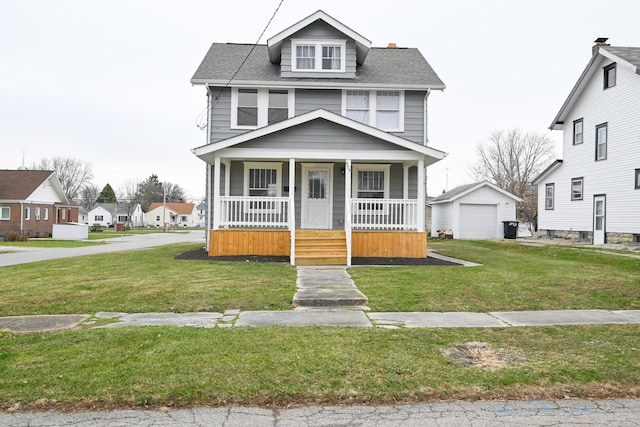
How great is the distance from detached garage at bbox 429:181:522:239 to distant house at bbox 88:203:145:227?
6271 cm

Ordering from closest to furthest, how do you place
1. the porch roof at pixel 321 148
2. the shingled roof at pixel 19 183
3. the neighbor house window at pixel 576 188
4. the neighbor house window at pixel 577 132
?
1. the porch roof at pixel 321 148
2. the neighbor house window at pixel 576 188
3. the neighbor house window at pixel 577 132
4. the shingled roof at pixel 19 183

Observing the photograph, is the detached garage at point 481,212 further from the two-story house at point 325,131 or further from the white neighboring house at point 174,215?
the white neighboring house at point 174,215

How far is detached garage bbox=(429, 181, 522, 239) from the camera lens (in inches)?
1123

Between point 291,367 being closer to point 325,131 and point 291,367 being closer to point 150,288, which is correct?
point 150,288

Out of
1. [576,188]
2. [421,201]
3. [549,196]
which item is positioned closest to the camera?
[421,201]

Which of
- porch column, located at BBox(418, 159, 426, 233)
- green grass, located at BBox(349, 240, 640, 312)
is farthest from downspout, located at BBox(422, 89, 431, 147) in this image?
green grass, located at BBox(349, 240, 640, 312)

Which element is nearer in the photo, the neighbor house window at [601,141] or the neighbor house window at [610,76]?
the neighbor house window at [610,76]

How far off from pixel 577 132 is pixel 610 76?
325 centimetres

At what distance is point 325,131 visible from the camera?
13.8 meters

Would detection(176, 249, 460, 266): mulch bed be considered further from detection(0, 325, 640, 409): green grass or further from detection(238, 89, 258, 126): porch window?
detection(0, 325, 640, 409): green grass

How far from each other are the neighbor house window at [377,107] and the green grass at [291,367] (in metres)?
11.6

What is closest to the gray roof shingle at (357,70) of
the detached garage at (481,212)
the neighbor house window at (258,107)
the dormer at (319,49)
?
the dormer at (319,49)

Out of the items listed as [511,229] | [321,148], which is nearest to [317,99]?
[321,148]

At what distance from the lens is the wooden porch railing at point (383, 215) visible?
46.1ft
